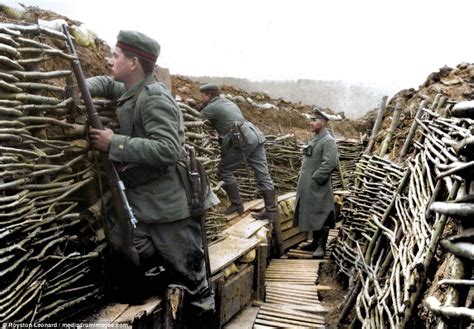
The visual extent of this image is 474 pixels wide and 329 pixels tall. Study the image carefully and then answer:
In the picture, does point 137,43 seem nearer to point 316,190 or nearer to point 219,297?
point 219,297

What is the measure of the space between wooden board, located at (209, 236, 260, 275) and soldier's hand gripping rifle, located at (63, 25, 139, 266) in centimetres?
107

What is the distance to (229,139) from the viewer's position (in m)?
6.46

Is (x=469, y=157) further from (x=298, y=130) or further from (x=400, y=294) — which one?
(x=298, y=130)

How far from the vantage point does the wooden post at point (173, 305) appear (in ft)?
10.4

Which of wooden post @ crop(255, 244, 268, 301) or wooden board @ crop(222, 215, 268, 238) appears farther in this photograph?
wooden board @ crop(222, 215, 268, 238)

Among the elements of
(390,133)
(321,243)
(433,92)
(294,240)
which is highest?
(433,92)

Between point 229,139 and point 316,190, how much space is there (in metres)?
1.48

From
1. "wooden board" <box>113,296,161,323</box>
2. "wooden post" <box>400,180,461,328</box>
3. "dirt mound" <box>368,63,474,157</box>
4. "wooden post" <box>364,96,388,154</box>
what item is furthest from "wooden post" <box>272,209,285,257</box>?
"wooden post" <box>400,180,461,328</box>

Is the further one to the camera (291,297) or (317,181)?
(317,181)

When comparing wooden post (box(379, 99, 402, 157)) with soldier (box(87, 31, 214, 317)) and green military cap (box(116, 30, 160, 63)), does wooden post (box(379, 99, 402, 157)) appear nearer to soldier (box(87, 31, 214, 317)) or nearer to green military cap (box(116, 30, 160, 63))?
soldier (box(87, 31, 214, 317))

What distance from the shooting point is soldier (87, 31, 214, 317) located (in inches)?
111

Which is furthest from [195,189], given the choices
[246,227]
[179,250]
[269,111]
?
[269,111]

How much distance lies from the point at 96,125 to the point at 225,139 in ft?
12.2

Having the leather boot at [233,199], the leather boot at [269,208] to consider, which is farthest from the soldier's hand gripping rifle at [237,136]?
the leather boot at [269,208]
